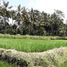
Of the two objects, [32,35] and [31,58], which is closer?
[31,58]

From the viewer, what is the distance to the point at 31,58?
9.69 m

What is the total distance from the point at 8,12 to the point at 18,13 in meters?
3.90

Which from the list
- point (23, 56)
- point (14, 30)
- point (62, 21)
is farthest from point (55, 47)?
point (62, 21)

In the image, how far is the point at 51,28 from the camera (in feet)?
222

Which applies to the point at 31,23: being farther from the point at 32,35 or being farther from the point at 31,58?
the point at 31,58

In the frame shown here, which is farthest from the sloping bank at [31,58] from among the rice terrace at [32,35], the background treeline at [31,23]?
the background treeline at [31,23]

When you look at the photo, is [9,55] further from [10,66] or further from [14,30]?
[14,30]

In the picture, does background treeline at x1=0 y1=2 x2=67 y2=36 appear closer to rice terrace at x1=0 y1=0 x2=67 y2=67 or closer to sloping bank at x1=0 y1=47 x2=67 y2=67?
rice terrace at x1=0 y1=0 x2=67 y2=67

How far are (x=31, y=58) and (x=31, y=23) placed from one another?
5507 centimetres

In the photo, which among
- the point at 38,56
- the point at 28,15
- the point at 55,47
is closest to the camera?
the point at 38,56

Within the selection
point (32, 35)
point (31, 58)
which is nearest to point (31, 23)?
point (32, 35)

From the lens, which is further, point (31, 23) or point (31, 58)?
point (31, 23)

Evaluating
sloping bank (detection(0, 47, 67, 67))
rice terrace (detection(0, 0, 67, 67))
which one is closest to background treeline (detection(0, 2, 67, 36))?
rice terrace (detection(0, 0, 67, 67))

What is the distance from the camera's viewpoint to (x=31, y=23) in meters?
64.6
